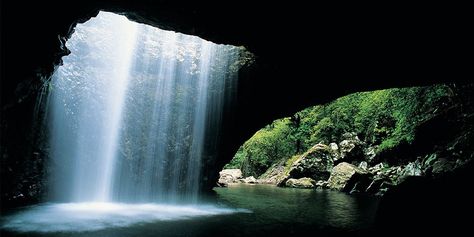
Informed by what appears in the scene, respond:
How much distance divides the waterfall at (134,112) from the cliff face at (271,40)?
174 centimetres

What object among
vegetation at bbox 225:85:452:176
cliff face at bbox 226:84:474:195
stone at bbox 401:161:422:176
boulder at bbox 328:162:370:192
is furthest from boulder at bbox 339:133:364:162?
stone at bbox 401:161:422:176

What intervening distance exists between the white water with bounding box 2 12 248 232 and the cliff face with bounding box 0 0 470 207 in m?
1.75

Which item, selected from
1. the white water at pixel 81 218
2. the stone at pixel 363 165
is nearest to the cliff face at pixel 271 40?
the white water at pixel 81 218

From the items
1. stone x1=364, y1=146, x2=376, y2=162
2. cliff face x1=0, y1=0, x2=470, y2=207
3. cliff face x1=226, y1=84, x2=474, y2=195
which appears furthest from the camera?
stone x1=364, y1=146, x2=376, y2=162

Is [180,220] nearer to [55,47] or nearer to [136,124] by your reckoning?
[55,47]

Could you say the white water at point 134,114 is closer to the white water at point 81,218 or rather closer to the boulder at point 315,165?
the white water at point 81,218

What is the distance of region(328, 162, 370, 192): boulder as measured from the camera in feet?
66.8

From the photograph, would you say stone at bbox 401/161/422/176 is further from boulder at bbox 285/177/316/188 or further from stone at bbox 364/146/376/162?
boulder at bbox 285/177/316/188

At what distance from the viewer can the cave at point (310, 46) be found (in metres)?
5.91

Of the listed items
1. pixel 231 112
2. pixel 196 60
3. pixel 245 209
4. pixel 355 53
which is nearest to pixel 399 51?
pixel 355 53

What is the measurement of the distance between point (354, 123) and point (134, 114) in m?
21.5

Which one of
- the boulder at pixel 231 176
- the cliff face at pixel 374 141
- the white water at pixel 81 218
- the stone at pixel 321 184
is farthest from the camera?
the boulder at pixel 231 176

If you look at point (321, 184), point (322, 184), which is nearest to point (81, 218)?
point (322, 184)

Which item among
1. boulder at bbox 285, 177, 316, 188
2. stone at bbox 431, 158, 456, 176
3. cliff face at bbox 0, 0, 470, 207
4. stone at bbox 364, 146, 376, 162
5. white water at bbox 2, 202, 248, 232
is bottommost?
white water at bbox 2, 202, 248, 232
